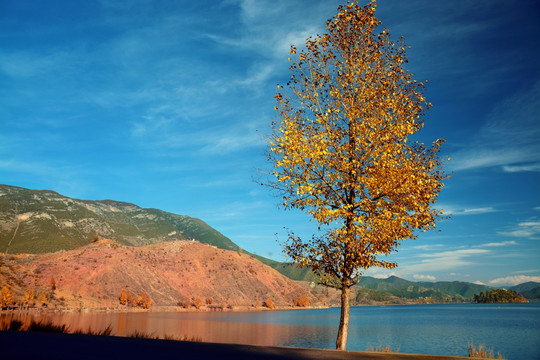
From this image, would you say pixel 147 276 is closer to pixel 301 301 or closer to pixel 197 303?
pixel 197 303

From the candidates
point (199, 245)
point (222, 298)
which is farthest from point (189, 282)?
point (199, 245)

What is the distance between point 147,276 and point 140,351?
110 metres

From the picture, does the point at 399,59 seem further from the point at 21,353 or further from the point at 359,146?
the point at 21,353

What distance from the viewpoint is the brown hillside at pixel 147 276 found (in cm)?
8644

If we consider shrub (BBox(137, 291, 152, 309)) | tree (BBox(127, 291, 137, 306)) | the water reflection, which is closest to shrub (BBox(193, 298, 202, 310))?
shrub (BBox(137, 291, 152, 309))

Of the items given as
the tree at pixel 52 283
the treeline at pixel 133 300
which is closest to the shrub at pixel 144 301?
the treeline at pixel 133 300

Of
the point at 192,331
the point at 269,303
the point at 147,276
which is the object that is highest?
the point at 147,276

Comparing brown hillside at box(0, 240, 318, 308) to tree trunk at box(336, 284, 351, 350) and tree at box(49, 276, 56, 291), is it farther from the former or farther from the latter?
tree trunk at box(336, 284, 351, 350)

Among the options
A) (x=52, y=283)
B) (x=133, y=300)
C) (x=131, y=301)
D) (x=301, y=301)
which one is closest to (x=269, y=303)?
(x=301, y=301)

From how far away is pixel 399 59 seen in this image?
17.6m

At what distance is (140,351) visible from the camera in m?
10.7

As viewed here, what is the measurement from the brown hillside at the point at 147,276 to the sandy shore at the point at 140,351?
7012 cm

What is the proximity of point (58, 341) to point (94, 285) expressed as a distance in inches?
3657

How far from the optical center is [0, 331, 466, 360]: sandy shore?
956 centimetres
